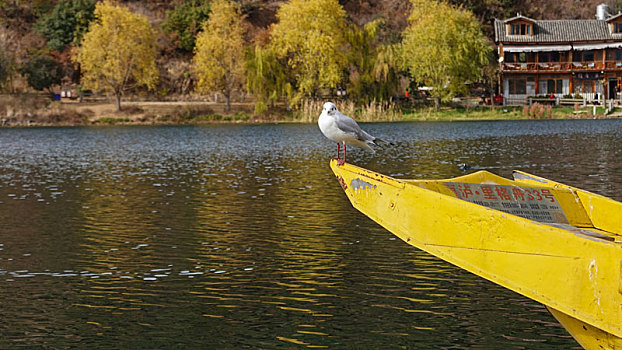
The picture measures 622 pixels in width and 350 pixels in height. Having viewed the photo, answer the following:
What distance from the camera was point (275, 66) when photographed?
80438 mm

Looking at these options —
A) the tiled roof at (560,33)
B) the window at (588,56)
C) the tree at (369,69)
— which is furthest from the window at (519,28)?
the tree at (369,69)

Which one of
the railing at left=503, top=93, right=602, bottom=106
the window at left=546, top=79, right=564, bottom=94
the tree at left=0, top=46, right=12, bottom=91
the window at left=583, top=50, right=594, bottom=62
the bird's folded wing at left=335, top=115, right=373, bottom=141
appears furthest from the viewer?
the window at left=583, top=50, right=594, bottom=62

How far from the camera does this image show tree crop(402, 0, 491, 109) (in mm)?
83438

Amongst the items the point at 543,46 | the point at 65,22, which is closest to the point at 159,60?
the point at 65,22

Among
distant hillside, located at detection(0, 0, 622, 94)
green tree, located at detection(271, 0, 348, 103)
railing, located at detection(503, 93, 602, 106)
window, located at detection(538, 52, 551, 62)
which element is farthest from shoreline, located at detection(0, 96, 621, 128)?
window, located at detection(538, 52, 551, 62)

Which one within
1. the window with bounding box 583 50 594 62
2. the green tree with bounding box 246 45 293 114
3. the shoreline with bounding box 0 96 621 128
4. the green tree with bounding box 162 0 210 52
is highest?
the green tree with bounding box 162 0 210 52

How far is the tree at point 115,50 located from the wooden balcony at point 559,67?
4018cm

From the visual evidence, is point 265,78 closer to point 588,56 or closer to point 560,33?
point 560,33

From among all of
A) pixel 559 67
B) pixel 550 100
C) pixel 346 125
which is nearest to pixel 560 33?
pixel 559 67

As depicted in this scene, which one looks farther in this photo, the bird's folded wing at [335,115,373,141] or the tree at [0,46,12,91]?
the tree at [0,46,12,91]

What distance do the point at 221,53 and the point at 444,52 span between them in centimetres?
2208

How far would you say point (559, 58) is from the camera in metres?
97.2

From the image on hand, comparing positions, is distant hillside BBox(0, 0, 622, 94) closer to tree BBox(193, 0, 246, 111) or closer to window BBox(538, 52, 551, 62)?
window BBox(538, 52, 551, 62)

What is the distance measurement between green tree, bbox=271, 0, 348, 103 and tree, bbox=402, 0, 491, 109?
7972 millimetres
